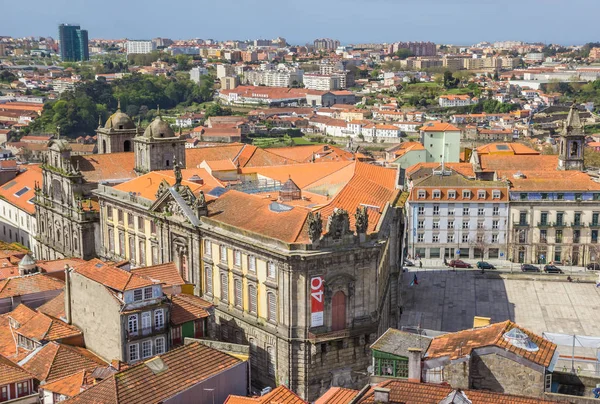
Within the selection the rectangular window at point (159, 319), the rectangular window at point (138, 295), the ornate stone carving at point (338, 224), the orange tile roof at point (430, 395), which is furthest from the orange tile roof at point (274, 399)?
the ornate stone carving at point (338, 224)

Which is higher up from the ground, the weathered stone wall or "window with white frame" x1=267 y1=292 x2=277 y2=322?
the weathered stone wall

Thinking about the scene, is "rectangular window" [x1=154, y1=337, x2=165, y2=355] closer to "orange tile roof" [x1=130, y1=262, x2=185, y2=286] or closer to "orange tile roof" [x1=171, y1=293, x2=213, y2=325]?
"orange tile roof" [x1=171, y1=293, x2=213, y2=325]

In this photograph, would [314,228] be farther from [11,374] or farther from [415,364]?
[11,374]

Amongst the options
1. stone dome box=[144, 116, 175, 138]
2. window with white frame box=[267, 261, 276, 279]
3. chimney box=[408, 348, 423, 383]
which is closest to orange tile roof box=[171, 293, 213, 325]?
window with white frame box=[267, 261, 276, 279]

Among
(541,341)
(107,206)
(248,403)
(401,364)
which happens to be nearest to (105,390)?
(248,403)

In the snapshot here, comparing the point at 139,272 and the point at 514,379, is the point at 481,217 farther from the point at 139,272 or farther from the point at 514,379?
the point at 514,379

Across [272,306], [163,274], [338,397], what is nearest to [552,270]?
[272,306]

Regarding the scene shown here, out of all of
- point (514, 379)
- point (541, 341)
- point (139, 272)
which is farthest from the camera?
point (139, 272)

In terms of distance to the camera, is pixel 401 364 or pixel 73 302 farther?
pixel 73 302
